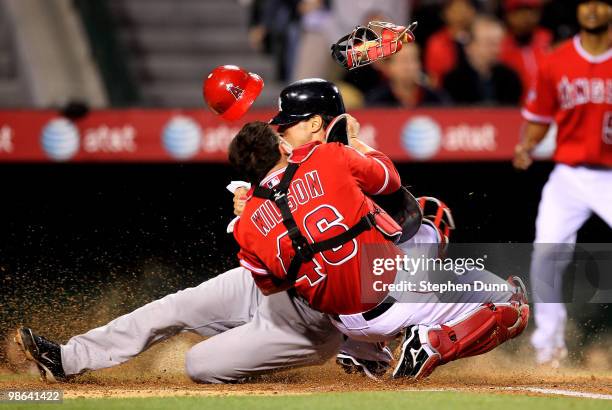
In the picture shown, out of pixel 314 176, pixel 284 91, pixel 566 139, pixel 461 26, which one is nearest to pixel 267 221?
pixel 314 176

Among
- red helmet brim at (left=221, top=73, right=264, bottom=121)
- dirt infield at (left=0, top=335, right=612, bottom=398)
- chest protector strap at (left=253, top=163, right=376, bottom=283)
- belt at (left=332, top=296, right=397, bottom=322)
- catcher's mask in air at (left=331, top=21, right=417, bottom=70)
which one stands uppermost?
catcher's mask in air at (left=331, top=21, right=417, bottom=70)

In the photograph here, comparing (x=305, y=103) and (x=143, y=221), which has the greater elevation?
(x=305, y=103)

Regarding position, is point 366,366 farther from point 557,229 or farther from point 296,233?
point 557,229

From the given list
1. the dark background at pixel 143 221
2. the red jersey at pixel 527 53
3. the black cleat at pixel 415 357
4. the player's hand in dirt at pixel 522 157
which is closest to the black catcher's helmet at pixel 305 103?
the black cleat at pixel 415 357

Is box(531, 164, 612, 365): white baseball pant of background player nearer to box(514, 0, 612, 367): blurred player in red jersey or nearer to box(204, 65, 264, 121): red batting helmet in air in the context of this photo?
box(514, 0, 612, 367): blurred player in red jersey

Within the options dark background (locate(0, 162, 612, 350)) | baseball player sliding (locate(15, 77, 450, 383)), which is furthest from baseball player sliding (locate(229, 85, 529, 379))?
dark background (locate(0, 162, 612, 350))

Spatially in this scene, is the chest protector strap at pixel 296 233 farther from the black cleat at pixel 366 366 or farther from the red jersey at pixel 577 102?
the red jersey at pixel 577 102

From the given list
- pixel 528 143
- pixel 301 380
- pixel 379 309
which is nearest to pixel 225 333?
pixel 301 380
